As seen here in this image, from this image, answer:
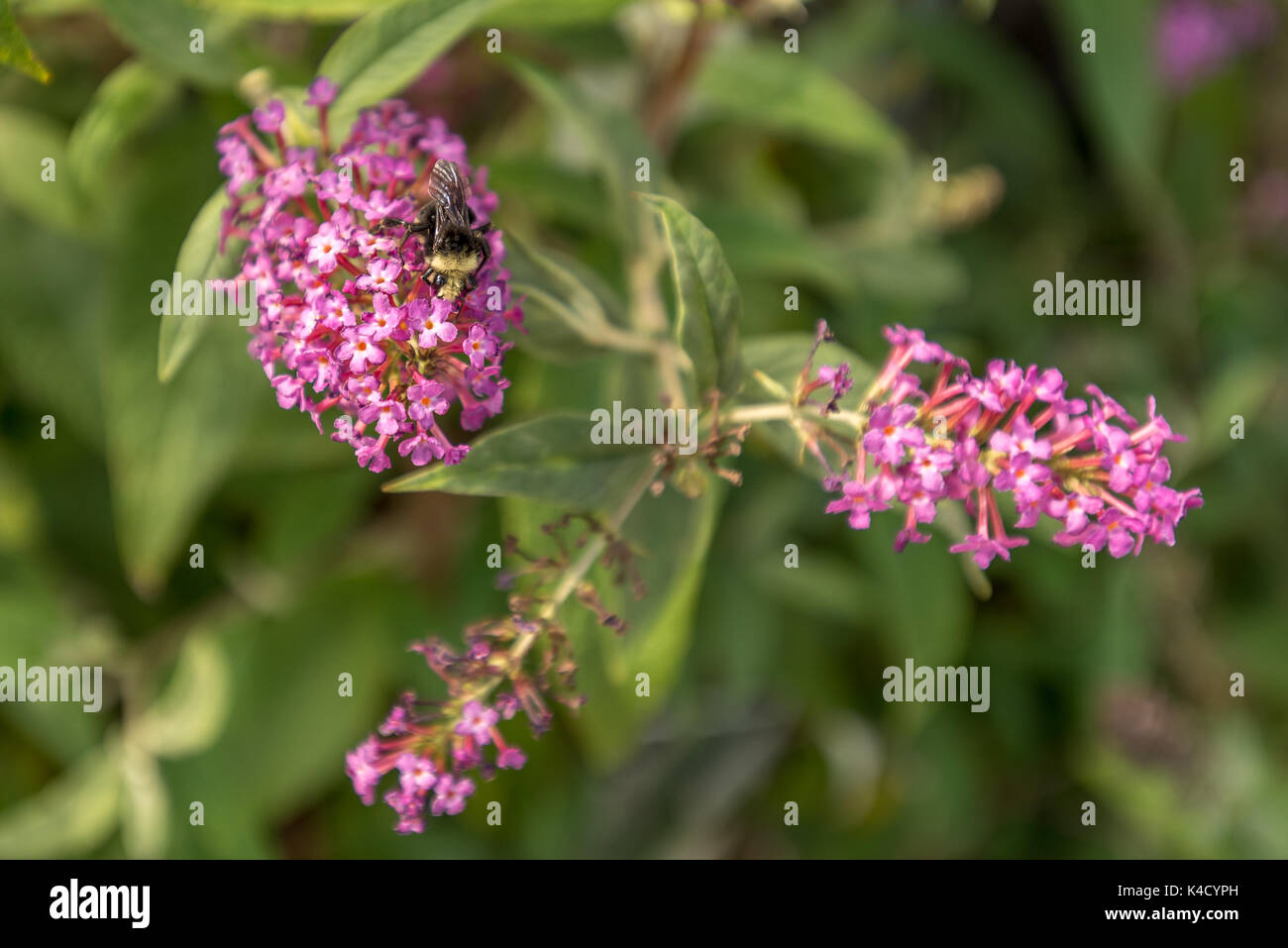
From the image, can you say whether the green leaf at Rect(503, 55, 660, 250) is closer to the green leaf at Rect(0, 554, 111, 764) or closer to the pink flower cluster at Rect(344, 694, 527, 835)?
the pink flower cluster at Rect(344, 694, 527, 835)

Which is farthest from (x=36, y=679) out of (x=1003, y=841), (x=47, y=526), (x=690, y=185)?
(x=1003, y=841)

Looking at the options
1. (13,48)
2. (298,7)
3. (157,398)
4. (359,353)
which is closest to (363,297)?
(359,353)

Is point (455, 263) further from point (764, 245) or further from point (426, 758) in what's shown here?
point (764, 245)

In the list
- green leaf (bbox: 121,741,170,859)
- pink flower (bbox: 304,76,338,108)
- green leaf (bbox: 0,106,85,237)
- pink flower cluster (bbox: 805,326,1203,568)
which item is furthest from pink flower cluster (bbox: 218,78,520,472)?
green leaf (bbox: 121,741,170,859)

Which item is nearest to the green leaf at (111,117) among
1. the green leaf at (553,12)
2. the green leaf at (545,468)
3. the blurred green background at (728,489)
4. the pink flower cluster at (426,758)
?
the blurred green background at (728,489)

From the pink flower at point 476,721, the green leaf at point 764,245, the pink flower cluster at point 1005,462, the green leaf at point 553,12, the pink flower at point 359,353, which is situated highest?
the green leaf at point 553,12

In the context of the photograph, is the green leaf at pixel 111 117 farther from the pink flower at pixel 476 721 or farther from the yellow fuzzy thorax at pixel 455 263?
the pink flower at pixel 476 721

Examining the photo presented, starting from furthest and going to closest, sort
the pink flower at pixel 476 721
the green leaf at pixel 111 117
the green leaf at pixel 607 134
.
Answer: the green leaf at pixel 607 134 → the green leaf at pixel 111 117 → the pink flower at pixel 476 721
